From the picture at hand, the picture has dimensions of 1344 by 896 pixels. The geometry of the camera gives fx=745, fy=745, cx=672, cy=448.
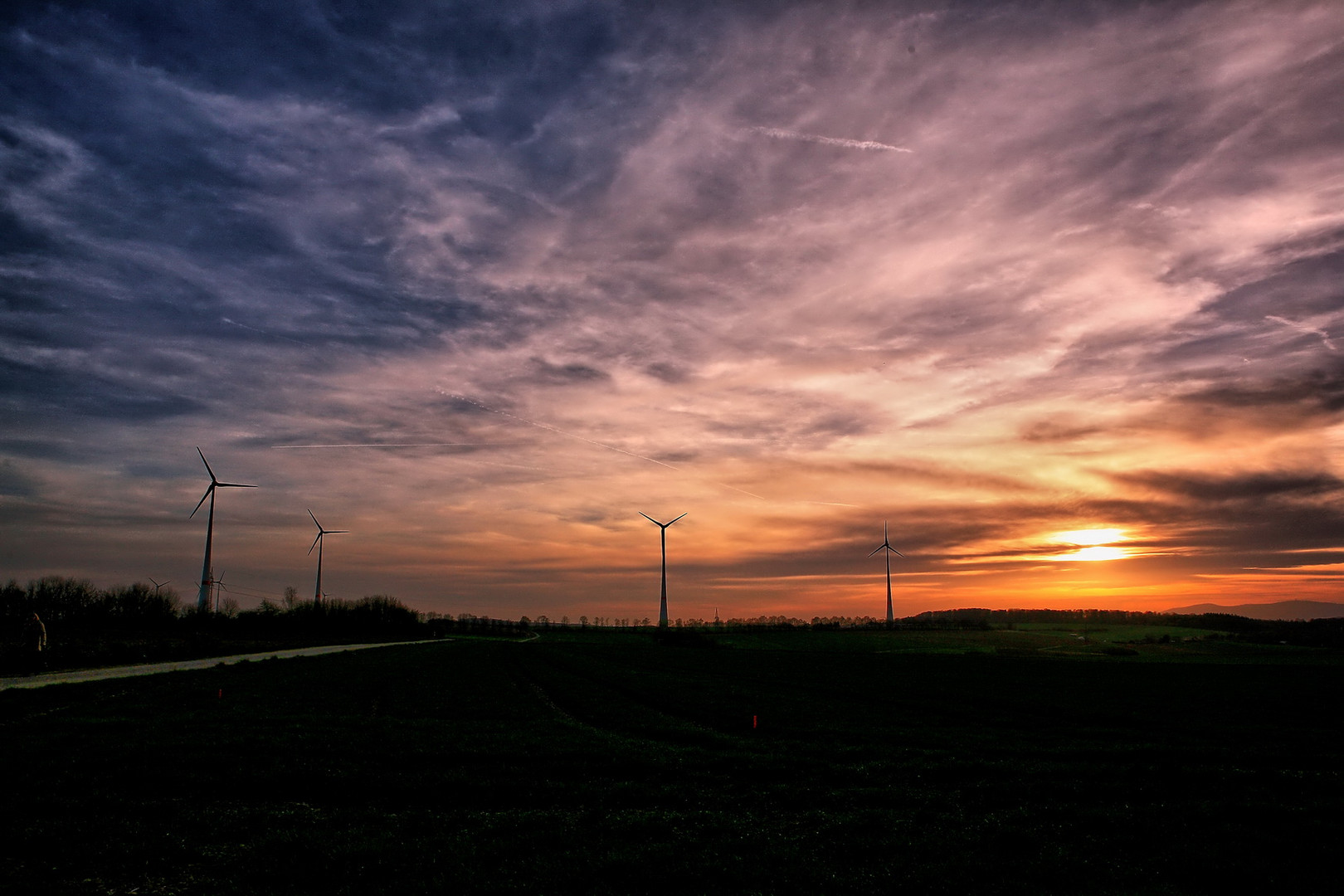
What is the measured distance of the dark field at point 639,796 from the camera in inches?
578

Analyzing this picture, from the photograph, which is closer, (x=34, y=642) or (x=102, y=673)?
(x=102, y=673)

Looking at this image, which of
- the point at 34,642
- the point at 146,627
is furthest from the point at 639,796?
the point at 146,627

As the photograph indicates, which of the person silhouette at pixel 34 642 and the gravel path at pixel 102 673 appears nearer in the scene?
the gravel path at pixel 102 673

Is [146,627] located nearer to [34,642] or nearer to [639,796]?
[34,642]

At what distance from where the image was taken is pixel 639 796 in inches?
823

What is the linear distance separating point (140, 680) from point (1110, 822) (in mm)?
51334

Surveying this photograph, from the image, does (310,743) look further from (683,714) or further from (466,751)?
(683,714)

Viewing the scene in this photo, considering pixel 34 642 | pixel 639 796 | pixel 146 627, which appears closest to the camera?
pixel 639 796

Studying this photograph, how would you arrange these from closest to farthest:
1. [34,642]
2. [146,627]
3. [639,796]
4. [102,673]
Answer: [639,796], [102,673], [34,642], [146,627]

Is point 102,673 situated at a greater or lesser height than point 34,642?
lesser

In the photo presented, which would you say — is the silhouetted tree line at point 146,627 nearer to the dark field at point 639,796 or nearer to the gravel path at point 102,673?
the gravel path at point 102,673

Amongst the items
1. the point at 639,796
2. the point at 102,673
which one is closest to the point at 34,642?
the point at 102,673

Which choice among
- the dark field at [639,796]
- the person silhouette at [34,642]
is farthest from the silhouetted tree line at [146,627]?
the dark field at [639,796]

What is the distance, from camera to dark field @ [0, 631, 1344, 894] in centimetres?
1467
